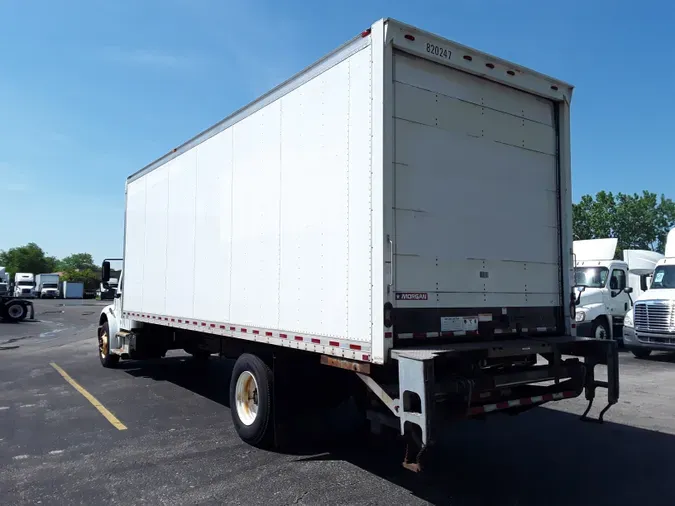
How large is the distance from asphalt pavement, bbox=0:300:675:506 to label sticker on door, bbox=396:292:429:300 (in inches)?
66.3

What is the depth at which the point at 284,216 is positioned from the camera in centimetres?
588

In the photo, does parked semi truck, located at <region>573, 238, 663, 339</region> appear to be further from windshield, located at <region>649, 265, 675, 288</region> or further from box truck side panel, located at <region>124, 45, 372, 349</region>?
box truck side panel, located at <region>124, 45, 372, 349</region>

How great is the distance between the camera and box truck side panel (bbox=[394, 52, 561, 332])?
4902 mm

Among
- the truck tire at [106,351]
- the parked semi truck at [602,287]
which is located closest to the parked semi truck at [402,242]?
the truck tire at [106,351]

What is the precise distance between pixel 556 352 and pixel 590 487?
122 centimetres

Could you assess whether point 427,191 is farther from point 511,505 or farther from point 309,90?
point 511,505

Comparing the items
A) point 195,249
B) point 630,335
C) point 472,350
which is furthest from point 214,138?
point 630,335

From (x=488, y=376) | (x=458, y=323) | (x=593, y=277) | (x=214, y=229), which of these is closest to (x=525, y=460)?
(x=488, y=376)

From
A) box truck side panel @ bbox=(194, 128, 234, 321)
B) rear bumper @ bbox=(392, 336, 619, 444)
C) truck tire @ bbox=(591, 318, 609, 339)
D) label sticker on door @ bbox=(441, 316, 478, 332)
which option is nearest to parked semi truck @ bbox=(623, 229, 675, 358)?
truck tire @ bbox=(591, 318, 609, 339)

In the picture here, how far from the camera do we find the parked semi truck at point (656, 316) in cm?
1348

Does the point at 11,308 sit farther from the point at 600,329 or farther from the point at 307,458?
the point at 307,458

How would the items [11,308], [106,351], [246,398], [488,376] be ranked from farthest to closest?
[11,308], [106,351], [246,398], [488,376]

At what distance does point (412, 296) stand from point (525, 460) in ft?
7.81

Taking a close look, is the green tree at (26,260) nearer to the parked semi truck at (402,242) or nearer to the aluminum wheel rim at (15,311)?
the aluminum wheel rim at (15,311)
